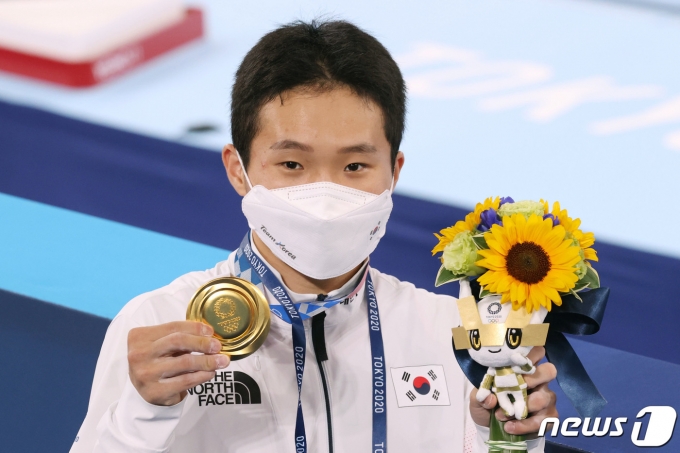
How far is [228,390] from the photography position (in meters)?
2.45

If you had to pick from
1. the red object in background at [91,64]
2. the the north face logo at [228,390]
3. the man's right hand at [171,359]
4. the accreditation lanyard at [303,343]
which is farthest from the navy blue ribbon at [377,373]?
the red object in background at [91,64]

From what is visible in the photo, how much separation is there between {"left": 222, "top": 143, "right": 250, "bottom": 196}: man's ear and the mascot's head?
0.74 m

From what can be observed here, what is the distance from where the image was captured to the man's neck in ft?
8.29

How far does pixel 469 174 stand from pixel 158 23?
3254 millimetres

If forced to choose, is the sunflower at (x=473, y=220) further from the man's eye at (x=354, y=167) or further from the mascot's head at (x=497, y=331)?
the man's eye at (x=354, y=167)

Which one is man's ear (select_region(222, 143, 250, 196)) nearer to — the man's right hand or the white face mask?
the white face mask

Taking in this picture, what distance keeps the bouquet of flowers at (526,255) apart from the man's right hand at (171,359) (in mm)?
544

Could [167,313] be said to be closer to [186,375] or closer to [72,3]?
[186,375]

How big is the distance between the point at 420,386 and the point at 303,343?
327 millimetres

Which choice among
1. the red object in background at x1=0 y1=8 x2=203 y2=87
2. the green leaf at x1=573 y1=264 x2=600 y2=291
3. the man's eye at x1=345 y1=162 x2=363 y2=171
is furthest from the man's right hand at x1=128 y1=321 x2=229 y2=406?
the red object in background at x1=0 y1=8 x2=203 y2=87

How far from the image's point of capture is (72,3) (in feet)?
27.9

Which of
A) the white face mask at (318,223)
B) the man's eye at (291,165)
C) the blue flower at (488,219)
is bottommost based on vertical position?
the blue flower at (488,219)

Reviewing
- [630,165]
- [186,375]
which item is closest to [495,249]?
[186,375]

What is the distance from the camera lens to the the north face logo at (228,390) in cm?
244
